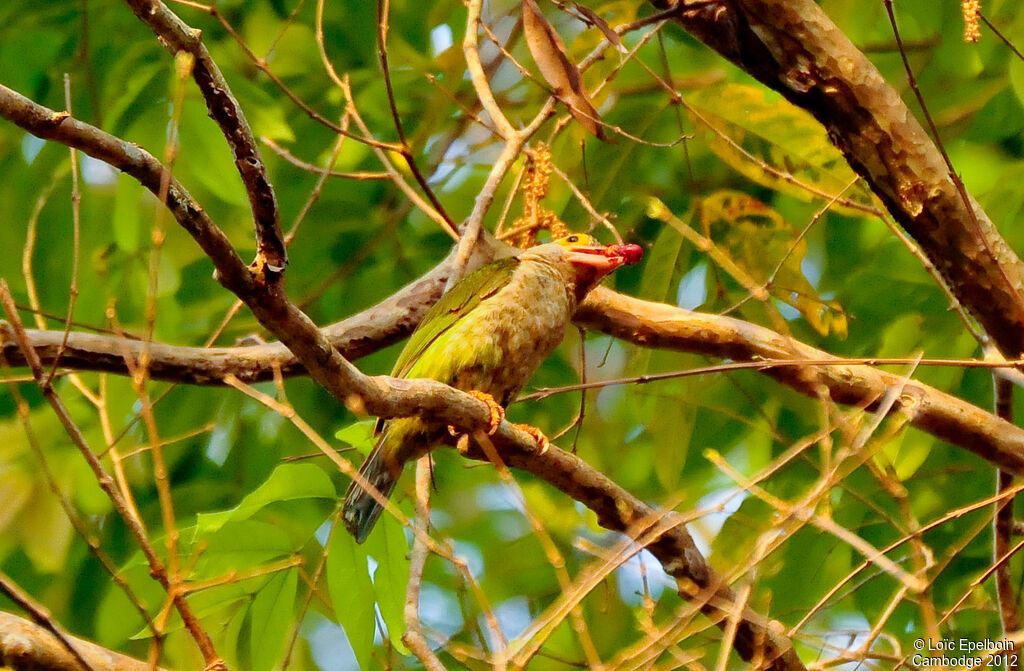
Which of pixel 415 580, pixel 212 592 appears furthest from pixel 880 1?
pixel 212 592

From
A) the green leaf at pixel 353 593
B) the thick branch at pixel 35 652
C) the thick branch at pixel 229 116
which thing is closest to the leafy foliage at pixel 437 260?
the green leaf at pixel 353 593

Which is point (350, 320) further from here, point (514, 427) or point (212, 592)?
point (212, 592)

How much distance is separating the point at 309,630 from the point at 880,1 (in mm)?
3339

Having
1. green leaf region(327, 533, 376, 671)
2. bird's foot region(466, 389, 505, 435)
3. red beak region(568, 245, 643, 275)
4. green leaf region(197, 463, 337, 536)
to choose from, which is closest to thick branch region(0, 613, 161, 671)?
green leaf region(197, 463, 337, 536)

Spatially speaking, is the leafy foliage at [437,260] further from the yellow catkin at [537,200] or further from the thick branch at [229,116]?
the thick branch at [229,116]

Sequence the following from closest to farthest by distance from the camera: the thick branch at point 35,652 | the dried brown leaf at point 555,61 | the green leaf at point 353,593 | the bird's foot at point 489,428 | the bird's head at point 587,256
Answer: the thick branch at point 35,652, the dried brown leaf at point 555,61, the bird's foot at point 489,428, the green leaf at point 353,593, the bird's head at point 587,256

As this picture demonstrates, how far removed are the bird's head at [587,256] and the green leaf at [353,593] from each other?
109cm

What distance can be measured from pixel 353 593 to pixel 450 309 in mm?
863

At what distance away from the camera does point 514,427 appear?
9.28 ft

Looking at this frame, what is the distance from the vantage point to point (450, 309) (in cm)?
315

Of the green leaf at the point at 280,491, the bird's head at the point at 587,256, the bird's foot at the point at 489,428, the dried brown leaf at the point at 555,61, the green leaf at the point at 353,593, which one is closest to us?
the dried brown leaf at the point at 555,61

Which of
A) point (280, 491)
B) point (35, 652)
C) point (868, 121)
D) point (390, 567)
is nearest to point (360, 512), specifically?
point (390, 567)

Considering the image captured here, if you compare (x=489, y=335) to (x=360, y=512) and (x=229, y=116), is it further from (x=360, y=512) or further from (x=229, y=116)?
(x=229, y=116)

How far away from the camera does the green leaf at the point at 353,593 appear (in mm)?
2729
